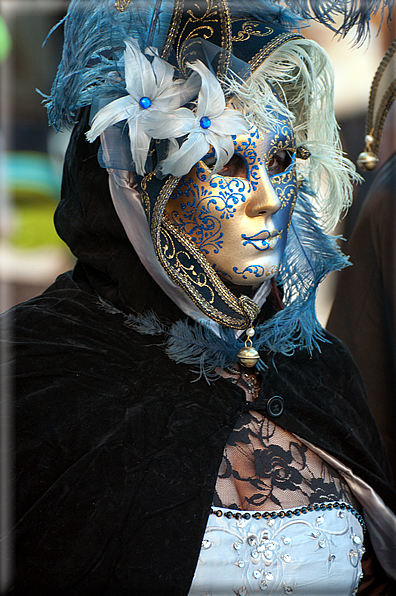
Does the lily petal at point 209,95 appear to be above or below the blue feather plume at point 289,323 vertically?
above

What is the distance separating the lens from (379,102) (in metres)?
1.72

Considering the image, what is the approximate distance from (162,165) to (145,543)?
0.71 metres

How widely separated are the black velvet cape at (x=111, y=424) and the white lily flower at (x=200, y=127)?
0.72 ft

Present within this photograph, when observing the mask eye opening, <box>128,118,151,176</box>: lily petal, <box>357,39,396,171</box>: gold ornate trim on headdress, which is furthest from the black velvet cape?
<box>357,39,396,171</box>: gold ornate trim on headdress

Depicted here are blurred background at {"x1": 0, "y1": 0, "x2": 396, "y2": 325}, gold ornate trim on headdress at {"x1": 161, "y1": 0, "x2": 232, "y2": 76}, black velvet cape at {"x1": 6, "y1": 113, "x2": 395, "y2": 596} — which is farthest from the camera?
blurred background at {"x1": 0, "y1": 0, "x2": 396, "y2": 325}

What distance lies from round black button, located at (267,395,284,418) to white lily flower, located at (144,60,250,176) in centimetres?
53

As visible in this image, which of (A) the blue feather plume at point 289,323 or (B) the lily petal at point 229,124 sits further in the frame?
(A) the blue feather plume at point 289,323

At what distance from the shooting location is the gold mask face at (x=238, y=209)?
1.16 m

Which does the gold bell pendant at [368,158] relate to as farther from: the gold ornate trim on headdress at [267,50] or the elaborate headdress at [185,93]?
the gold ornate trim on headdress at [267,50]

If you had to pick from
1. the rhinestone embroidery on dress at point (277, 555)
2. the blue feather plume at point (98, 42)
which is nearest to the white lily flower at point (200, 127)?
the blue feather plume at point (98, 42)

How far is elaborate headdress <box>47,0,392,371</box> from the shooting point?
111cm

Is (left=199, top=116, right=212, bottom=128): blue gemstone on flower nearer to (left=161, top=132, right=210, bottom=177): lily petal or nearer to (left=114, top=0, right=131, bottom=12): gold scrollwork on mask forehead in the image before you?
(left=161, top=132, right=210, bottom=177): lily petal

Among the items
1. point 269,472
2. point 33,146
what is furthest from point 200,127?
point 33,146

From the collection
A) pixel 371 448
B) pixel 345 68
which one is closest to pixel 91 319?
pixel 371 448
